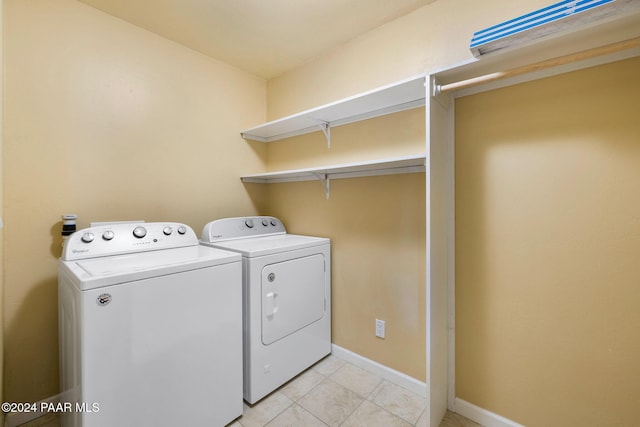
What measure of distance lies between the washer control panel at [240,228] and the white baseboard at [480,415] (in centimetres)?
176

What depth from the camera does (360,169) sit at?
196cm

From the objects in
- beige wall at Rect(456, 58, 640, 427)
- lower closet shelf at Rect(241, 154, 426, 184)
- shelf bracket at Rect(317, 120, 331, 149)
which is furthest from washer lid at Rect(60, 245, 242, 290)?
beige wall at Rect(456, 58, 640, 427)

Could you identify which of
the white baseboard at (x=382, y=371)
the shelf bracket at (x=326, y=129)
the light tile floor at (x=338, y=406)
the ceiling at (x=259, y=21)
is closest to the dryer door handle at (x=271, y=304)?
the light tile floor at (x=338, y=406)

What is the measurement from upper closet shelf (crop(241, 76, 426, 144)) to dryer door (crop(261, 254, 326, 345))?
3.45 feet

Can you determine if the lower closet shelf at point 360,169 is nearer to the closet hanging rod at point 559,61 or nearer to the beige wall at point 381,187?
the beige wall at point 381,187

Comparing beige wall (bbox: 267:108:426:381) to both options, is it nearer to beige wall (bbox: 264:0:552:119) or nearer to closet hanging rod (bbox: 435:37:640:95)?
beige wall (bbox: 264:0:552:119)

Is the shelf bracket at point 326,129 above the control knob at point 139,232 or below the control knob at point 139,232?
above

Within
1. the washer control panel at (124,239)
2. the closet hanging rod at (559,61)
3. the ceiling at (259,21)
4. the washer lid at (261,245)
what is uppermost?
the ceiling at (259,21)

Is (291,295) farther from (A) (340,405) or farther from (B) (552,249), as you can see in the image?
(B) (552,249)

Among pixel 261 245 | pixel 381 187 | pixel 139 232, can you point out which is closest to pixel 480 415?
pixel 381 187

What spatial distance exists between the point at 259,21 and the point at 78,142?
1406 millimetres

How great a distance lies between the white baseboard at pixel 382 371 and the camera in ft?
5.71

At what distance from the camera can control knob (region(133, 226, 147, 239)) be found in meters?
1.62

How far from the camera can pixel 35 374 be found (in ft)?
5.13
